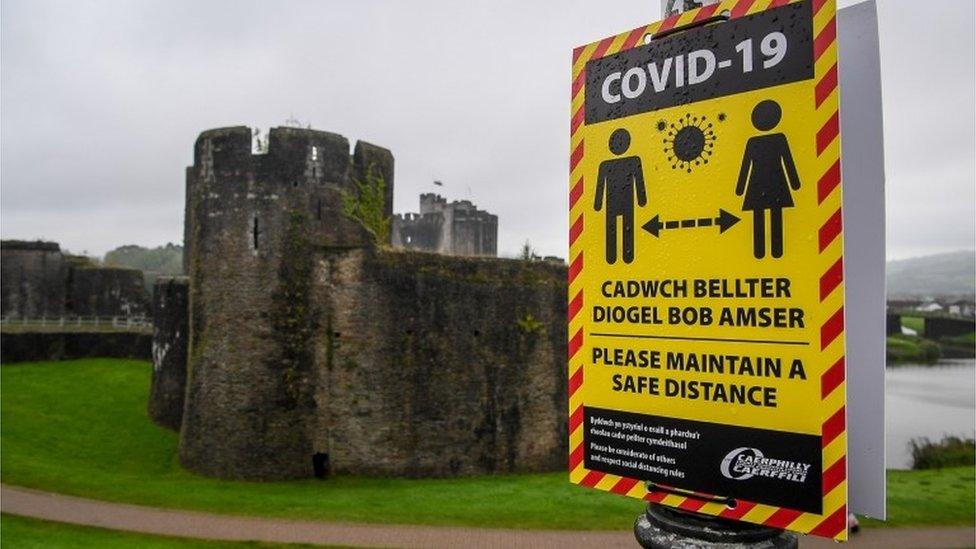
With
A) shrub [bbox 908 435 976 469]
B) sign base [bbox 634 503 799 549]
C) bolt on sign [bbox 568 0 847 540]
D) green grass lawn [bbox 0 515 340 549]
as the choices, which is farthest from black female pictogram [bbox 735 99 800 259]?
shrub [bbox 908 435 976 469]

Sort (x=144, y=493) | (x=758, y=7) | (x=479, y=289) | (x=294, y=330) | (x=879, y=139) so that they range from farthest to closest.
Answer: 1. (x=479, y=289)
2. (x=294, y=330)
3. (x=144, y=493)
4. (x=758, y=7)
5. (x=879, y=139)

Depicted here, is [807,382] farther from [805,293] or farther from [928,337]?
[928,337]

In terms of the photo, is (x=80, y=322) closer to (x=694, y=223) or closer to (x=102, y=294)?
(x=102, y=294)

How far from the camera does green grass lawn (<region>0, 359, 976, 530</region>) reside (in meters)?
13.6

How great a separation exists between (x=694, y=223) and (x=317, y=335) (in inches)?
584

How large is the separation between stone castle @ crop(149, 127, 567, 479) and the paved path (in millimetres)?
3051

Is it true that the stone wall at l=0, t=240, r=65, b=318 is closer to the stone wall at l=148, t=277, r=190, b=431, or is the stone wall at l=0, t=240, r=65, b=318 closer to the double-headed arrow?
the stone wall at l=148, t=277, r=190, b=431

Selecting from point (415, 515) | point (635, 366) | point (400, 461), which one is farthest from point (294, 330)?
point (635, 366)

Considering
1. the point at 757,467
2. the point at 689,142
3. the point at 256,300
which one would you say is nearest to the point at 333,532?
the point at 256,300

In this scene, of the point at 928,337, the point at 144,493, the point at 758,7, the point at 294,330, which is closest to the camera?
the point at 758,7

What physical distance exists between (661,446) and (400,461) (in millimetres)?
14816

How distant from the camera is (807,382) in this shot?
98.9 inches

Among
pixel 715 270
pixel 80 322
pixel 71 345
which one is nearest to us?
pixel 715 270

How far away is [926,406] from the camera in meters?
34.4
